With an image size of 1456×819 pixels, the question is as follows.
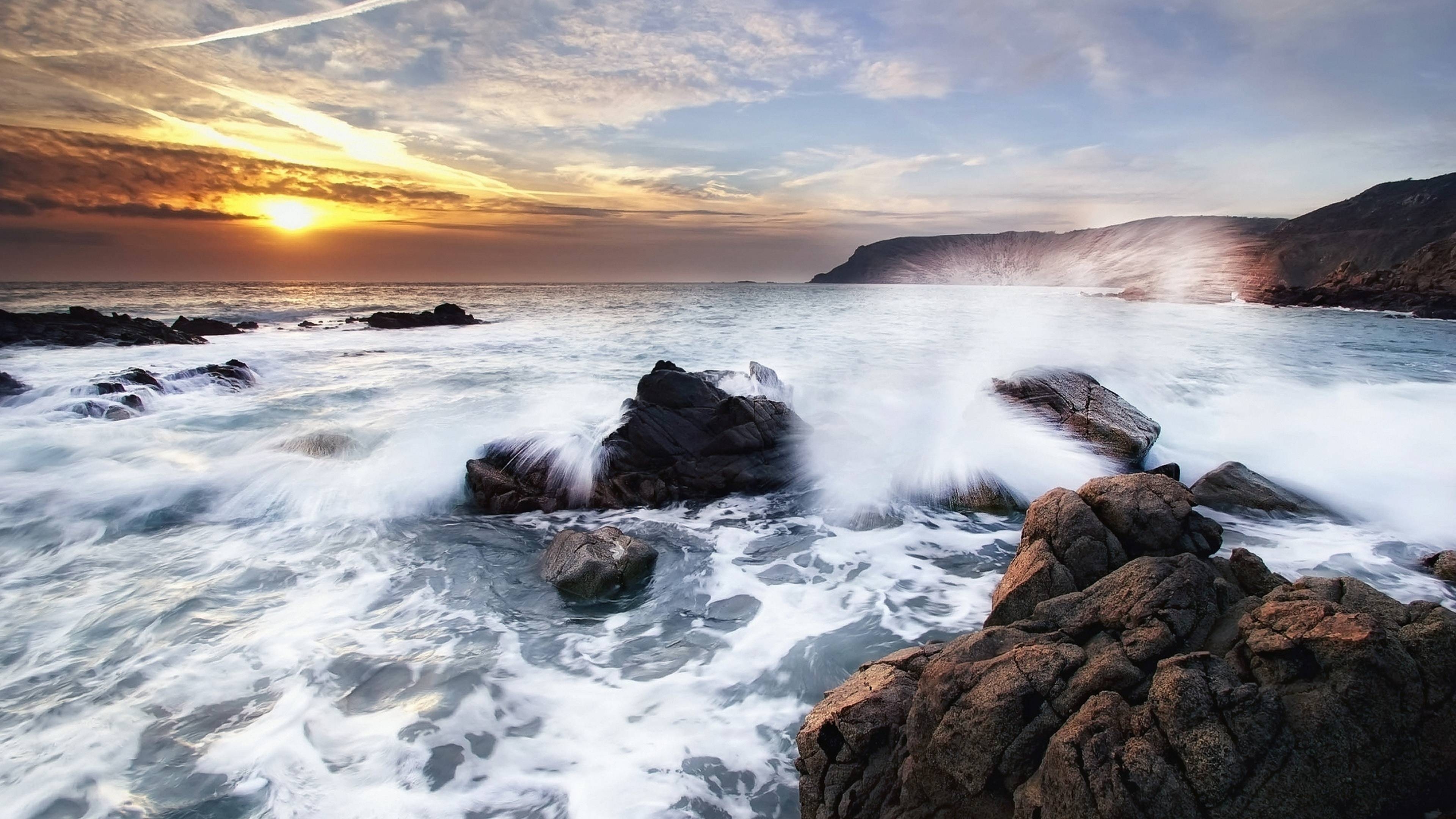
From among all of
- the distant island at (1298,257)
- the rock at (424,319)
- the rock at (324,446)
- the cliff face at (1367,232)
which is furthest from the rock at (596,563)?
the cliff face at (1367,232)

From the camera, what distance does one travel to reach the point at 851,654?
575 centimetres

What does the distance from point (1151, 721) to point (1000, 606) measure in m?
2.26

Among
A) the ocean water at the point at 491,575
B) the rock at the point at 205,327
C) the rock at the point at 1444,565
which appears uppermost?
the rock at the point at 205,327

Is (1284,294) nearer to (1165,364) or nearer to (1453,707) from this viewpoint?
(1165,364)

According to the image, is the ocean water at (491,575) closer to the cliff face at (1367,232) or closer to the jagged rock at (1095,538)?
the jagged rock at (1095,538)

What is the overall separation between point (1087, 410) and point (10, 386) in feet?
83.0

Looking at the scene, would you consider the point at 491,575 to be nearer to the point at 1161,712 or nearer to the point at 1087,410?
the point at 1161,712

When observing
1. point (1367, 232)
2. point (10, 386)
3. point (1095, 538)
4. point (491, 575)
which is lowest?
point (491, 575)

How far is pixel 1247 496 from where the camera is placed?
8.45 m

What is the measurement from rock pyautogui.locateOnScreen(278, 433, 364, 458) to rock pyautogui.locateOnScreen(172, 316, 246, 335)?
2615 centimetres

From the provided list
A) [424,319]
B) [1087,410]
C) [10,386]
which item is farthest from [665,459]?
[424,319]

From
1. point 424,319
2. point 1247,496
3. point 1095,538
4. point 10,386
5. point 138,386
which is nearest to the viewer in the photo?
point 1095,538

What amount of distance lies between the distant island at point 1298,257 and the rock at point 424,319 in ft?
200

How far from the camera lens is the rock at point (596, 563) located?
7.02 meters
